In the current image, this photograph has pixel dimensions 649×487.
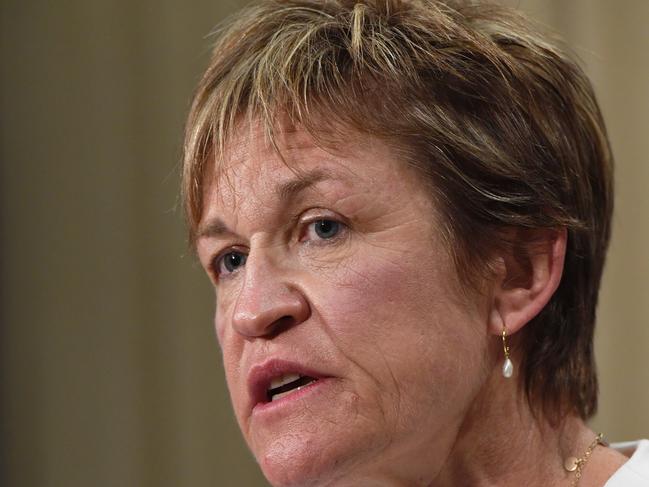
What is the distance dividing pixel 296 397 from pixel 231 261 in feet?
1.07

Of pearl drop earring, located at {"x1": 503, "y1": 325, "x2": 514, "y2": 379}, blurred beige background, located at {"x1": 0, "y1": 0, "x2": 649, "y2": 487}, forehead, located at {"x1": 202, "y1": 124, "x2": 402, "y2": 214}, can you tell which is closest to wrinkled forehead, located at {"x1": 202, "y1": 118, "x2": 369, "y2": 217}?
forehead, located at {"x1": 202, "y1": 124, "x2": 402, "y2": 214}

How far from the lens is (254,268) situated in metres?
1.58

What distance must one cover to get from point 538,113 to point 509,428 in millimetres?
537

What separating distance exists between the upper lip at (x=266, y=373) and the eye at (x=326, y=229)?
208mm

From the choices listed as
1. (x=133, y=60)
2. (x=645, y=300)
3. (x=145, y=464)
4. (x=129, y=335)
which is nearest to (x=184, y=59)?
(x=133, y=60)

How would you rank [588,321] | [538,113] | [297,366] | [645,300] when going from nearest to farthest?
[297,366], [538,113], [588,321], [645,300]

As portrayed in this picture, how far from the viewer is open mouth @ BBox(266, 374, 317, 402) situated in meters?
1.56

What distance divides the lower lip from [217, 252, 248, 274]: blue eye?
282 mm

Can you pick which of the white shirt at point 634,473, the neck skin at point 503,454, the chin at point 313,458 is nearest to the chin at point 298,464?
the chin at point 313,458

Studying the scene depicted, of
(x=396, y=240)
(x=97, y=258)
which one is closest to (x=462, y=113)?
(x=396, y=240)

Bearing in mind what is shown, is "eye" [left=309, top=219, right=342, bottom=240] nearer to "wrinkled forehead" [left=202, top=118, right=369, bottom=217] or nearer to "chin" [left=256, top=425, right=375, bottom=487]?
"wrinkled forehead" [left=202, top=118, right=369, bottom=217]

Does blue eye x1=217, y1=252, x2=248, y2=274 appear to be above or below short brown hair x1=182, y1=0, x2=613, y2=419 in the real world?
below

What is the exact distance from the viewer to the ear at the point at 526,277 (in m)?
1.65

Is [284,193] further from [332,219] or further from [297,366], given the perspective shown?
[297,366]
